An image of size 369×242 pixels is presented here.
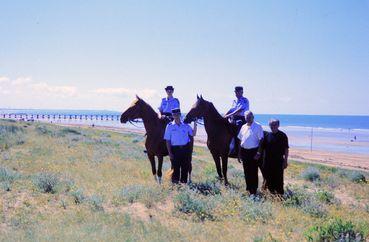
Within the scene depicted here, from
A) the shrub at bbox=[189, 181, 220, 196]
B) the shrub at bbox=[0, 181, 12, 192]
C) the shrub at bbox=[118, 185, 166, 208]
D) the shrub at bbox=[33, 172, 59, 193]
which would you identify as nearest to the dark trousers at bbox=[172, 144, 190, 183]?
the shrub at bbox=[189, 181, 220, 196]

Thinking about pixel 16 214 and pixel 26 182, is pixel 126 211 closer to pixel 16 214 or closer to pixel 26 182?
pixel 16 214

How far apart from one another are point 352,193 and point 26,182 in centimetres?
978

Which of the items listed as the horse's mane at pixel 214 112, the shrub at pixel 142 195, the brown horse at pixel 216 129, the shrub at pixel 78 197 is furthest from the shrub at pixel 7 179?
the horse's mane at pixel 214 112

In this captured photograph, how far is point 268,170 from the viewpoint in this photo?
951cm

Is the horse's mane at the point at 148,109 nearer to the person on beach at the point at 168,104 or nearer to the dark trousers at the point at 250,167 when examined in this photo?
the person on beach at the point at 168,104

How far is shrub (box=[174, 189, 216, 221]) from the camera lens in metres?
7.89

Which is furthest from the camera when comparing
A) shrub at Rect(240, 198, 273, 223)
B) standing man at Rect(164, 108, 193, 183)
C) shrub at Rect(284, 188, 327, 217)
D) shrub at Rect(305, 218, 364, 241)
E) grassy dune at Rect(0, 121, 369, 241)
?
standing man at Rect(164, 108, 193, 183)

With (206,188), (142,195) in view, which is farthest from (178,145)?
(142,195)

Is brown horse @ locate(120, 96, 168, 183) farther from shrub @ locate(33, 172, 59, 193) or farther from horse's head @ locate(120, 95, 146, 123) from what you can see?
shrub @ locate(33, 172, 59, 193)

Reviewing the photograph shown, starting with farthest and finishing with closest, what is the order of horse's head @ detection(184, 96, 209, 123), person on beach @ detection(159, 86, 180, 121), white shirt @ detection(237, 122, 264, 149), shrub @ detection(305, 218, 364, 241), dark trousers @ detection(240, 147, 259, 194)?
1. person on beach @ detection(159, 86, 180, 121)
2. horse's head @ detection(184, 96, 209, 123)
3. dark trousers @ detection(240, 147, 259, 194)
4. white shirt @ detection(237, 122, 264, 149)
5. shrub @ detection(305, 218, 364, 241)

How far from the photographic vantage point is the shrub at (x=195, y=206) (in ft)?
25.9

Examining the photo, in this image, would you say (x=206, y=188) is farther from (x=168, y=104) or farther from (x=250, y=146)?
(x=168, y=104)

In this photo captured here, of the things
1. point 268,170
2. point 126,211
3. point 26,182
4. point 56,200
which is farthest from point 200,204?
point 26,182

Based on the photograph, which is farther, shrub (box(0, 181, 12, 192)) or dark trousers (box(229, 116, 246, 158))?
dark trousers (box(229, 116, 246, 158))
